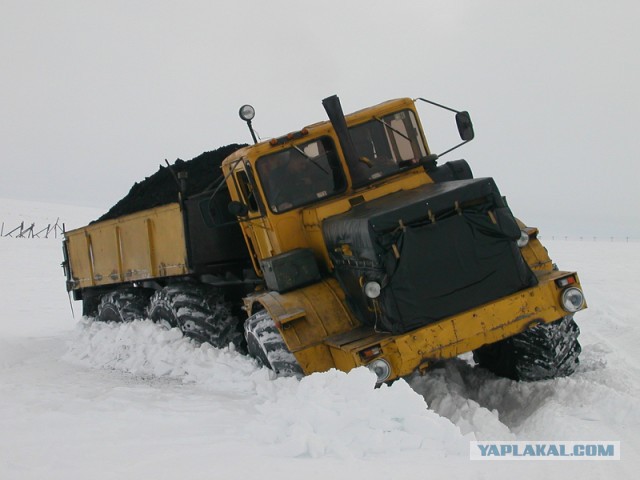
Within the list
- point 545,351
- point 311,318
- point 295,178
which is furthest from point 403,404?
point 295,178

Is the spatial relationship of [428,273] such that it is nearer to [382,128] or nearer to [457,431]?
[457,431]

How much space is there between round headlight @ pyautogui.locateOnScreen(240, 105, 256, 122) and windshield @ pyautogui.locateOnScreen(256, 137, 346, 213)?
1158 mm

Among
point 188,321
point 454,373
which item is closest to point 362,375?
point 454,373

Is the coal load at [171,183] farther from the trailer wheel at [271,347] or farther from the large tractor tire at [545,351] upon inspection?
the large tractor tire at [545,351]

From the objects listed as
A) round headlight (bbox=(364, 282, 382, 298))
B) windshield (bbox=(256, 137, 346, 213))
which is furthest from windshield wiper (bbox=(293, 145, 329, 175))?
round headlight (bbox=(364, 282, 382, 298))

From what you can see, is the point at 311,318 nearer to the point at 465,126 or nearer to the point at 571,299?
the point at 571,299

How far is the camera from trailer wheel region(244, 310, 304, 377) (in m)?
7.18

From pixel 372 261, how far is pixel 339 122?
1.92m

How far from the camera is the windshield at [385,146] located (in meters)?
8.23

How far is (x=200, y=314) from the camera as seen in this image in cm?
1014

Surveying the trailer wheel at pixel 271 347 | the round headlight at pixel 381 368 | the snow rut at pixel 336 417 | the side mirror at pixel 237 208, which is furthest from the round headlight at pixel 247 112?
the round headlight at pixel 381 368

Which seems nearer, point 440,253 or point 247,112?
point 440,253

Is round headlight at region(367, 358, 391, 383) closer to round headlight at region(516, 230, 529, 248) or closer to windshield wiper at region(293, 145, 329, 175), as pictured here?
round headlight at region(516, 230, 529, 248)

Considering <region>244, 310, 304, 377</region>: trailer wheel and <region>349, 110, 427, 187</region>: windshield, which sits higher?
<region>349, 110, 427, 187</region>: windshield
